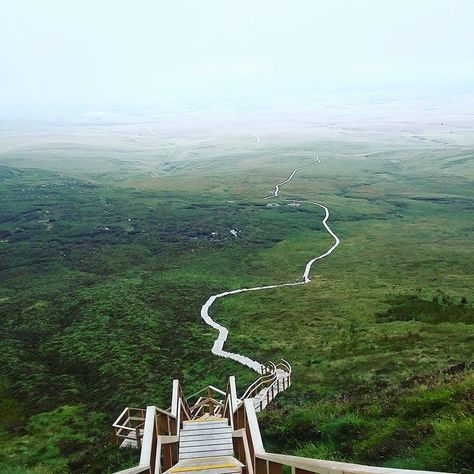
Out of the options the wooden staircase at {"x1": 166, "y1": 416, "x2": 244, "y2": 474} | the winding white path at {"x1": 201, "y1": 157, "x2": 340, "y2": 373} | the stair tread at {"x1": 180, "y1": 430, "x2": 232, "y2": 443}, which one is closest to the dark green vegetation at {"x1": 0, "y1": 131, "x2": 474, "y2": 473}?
the winding white path at {"x1": 201, "y1": 157, "x2": 340, "y2": 373}

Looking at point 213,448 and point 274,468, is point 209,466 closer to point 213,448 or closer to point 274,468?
point 213,448

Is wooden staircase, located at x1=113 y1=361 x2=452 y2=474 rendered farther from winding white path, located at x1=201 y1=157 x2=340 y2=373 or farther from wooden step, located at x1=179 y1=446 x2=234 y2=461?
winding white path, located at x1=201 y1=157 x2=340 y2=373

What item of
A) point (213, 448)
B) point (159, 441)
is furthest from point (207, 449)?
point (159, 441)

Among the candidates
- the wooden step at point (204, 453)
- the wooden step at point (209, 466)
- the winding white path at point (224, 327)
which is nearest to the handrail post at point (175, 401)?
the wooden step at point (204, 453)

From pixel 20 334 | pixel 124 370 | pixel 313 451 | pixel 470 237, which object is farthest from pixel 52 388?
pixel 470 237

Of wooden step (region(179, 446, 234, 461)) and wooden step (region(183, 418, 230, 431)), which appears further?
wooden step (region(183, 418, 230, 431))

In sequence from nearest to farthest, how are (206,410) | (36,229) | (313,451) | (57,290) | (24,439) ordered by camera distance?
1. (313,451)
2. (206,410)
3. (24,439)
4. (57,290)
5. (36,229)

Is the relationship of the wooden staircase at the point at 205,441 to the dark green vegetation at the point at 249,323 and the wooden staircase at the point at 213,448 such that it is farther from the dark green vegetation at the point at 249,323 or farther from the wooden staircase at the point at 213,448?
the dark green vegetation at the point at 249,323

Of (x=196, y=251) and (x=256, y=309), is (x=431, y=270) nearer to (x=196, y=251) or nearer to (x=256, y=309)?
(x=256, y=309)

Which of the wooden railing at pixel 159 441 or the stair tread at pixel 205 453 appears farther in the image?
the stair tread at pixel 205 453
